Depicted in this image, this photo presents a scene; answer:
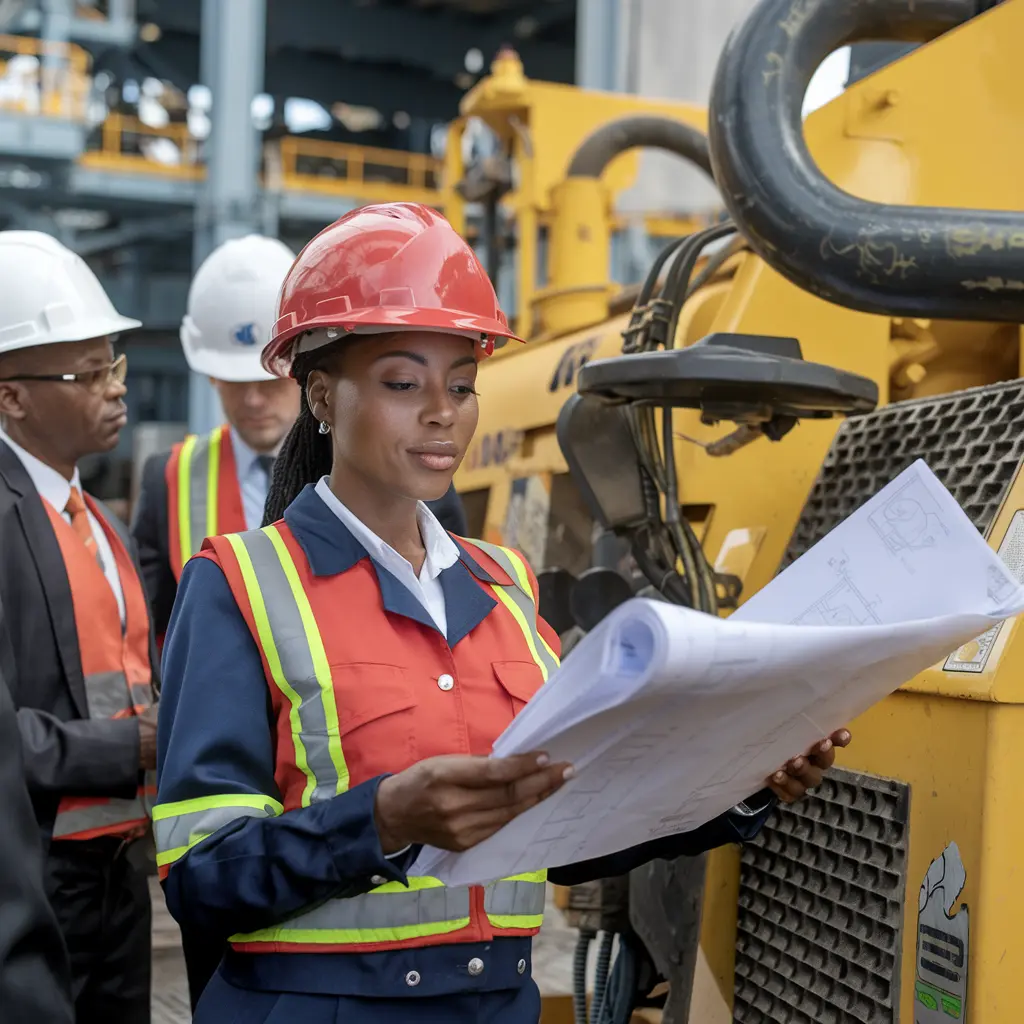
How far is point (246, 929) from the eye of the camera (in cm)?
126

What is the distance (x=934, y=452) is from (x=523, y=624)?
29.3 inches

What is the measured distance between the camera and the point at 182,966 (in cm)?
381

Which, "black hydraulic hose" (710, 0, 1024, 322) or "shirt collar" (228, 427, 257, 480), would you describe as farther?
"shirt collar" (228, 427, 257, 480)

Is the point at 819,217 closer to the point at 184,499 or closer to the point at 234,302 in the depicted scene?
the point at 184,499

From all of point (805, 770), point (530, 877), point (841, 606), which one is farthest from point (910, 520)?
point (530, 877)

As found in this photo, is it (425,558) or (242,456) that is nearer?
(425,558)

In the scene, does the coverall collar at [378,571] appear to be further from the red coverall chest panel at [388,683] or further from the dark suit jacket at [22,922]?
the dark suit jacket at [22,922]

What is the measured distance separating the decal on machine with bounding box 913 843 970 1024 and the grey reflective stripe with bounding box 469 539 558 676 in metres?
0.50

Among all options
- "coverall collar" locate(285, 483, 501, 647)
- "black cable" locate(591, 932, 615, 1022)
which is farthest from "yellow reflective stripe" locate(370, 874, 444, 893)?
"black cable" locate(591, 932, 615, 1022)

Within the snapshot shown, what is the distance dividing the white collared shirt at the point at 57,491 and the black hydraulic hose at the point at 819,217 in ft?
4.00

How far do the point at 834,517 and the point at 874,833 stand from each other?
1.83 ft

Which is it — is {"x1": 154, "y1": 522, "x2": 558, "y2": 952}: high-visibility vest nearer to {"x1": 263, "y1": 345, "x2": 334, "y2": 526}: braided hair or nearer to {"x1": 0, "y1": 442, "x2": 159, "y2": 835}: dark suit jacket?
{"x1": 263, "y1": 345, "x2": 334, "y2": 526}: braided hair

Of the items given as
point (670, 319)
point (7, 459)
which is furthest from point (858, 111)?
point (7, 459)

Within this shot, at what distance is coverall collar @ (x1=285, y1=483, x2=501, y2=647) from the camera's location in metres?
1.36
